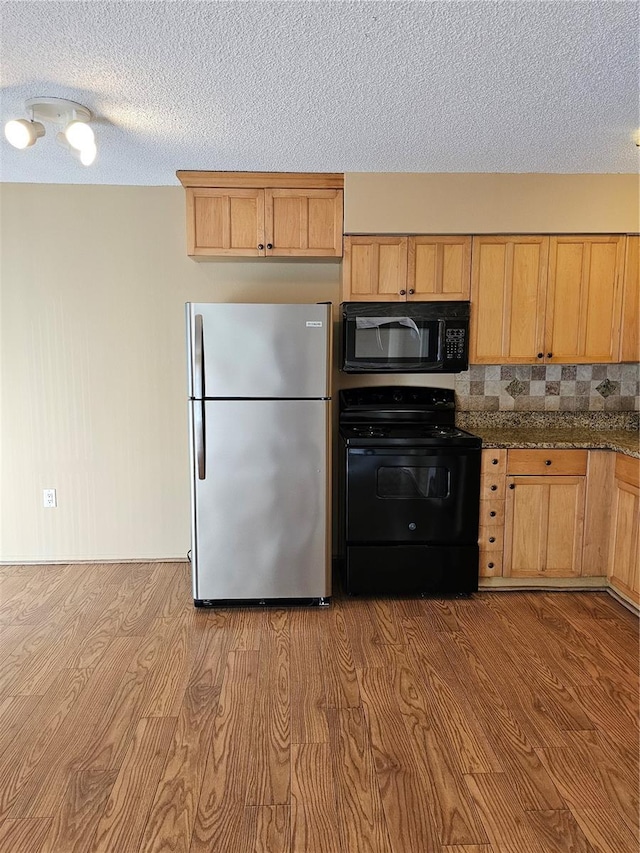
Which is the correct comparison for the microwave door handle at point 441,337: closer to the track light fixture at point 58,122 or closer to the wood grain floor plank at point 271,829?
the track light fixture at point 58,122

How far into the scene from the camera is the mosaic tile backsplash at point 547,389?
358cm

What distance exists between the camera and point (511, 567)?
316 cm

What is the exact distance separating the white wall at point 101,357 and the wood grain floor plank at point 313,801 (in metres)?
2.01

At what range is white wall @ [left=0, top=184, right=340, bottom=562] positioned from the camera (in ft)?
11.3

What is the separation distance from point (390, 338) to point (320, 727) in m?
2.05

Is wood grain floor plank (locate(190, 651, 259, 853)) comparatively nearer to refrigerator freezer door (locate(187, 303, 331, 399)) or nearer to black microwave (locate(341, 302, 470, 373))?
refrigerator freezer door (locate(187, 303, 331, 399))

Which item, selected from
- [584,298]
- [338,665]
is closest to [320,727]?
[338,665]

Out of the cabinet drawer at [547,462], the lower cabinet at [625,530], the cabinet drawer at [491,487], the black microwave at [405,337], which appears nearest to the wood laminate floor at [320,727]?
the lower cabinet at [625,530]

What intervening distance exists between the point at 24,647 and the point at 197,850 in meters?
1.46

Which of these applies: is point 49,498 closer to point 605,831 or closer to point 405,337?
point 405,337

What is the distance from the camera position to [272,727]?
2.03 meters

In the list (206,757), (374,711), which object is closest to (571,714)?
(374,711)

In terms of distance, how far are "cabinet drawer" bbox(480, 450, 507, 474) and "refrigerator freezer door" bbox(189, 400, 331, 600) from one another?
86cm

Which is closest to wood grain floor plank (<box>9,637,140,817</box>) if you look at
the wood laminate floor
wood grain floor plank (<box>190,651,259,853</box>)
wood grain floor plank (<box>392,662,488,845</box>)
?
the wood laminate floor
